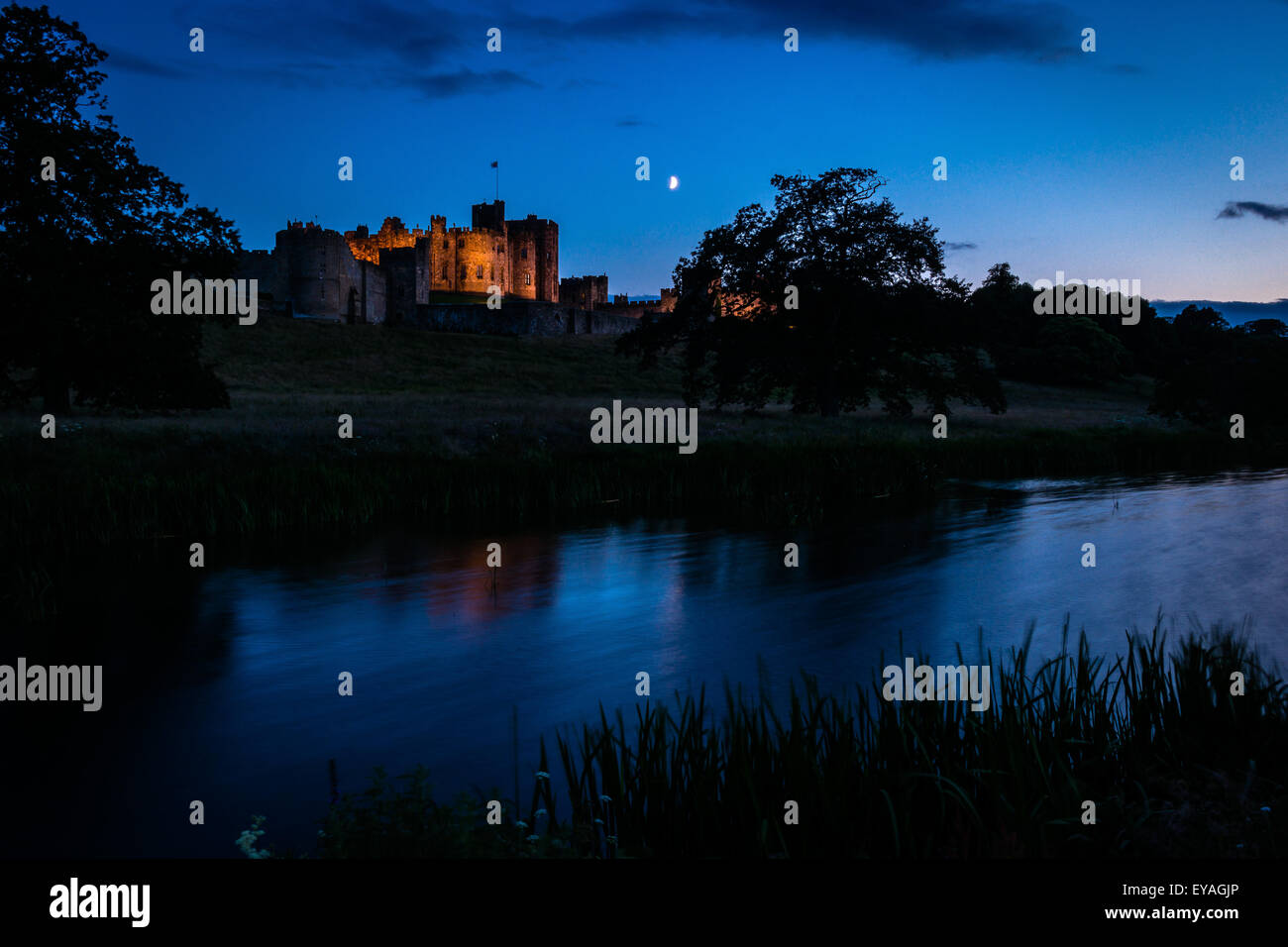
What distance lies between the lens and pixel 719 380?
126ft

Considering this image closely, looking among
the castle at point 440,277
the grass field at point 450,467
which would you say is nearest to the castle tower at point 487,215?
the castle at point 440,277

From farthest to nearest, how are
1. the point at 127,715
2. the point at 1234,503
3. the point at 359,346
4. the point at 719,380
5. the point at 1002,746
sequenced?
the point at 359,346, the point at 719,380, the point at 1234,503, the point at 127,715, the point at 1002,746

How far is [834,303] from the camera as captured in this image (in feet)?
122

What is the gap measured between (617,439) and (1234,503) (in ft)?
54.0

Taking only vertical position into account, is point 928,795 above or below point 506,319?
below

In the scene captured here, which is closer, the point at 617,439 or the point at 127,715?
the point at 127,715

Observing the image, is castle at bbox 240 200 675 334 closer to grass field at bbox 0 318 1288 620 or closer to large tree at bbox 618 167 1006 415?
grass field at bbox 0 318 1288 620

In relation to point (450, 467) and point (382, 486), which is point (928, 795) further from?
point (450, 467)
